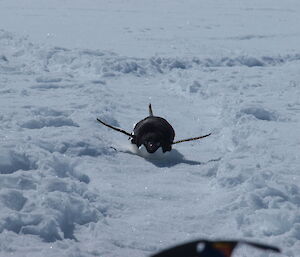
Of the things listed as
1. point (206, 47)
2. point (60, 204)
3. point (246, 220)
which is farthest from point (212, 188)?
point (206, 47)

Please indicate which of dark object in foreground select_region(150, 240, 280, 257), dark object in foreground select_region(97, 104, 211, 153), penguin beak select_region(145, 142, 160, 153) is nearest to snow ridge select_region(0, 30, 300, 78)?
dark object in foreground select_region(97, 104, 211, 153)

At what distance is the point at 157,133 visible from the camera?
23.0 ft

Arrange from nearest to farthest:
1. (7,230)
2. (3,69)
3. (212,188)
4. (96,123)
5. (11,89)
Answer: (7,230), (212,188), (96,123), (11,89), (3,69)

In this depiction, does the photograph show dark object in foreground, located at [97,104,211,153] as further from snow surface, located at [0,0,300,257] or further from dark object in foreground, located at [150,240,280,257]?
dark object in foreground, located at [150,240,280,257]

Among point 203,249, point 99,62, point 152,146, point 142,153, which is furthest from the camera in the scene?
point 99,62

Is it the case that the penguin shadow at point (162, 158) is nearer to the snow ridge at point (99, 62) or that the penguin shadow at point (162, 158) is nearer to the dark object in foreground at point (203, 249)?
the dark object in foreground at point (203, 249)

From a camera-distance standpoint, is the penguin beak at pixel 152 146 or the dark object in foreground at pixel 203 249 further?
the penguin beak at pixel 152 146

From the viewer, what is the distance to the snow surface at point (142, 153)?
4.79 metres

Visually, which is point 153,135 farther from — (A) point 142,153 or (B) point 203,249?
(B) point 203,249

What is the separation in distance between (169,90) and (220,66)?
3.61 m

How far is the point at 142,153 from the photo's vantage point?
7.17 metres

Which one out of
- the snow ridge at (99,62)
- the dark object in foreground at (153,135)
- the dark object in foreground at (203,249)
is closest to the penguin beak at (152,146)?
the dark object in foreground at (153,135)

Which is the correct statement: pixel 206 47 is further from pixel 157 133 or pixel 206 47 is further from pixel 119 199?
pixel 119 199

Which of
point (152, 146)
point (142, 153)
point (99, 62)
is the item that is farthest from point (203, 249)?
point (99, 62)
